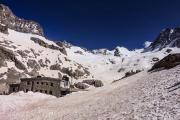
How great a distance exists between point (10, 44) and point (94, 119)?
16203cm

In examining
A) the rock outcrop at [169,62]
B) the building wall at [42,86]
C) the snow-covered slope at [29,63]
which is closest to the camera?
the rock outcrop at [169,62]

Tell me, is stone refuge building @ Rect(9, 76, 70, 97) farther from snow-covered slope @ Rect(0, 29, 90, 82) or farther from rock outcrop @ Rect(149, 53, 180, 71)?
rock outcrop @ Rect(149, 53, 180, 71)

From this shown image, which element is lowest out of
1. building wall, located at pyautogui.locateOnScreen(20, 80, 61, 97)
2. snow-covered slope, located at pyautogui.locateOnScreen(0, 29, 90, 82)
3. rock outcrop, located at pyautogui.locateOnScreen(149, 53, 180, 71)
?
rock outcrop, located at pyautogui.locateOnScreen(149, 53, 180, 71)

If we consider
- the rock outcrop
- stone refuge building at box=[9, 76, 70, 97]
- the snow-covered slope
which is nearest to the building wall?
stone refuge building at box=[9, 76, 70, 97]

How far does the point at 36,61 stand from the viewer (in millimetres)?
173125

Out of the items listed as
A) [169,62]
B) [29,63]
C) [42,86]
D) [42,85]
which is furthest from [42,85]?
[169,62]

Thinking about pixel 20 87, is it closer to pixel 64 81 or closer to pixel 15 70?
pixel 64 81

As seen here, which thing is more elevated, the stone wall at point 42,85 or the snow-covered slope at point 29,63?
the snow-covered slope at point 29,63

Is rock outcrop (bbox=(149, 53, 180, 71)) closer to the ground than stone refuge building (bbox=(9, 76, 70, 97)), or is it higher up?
closer to the ground

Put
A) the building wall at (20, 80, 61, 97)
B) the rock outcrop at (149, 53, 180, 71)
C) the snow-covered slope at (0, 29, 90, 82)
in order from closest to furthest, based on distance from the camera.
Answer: the rock outcrop at (149, 53, 180, 71)
the building wall at (20, 80, 61, 97)
the snow-covered slope at (0, 29, 90, 82)

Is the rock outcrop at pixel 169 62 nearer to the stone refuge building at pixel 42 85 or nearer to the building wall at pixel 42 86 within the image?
the stone refuge building at pixel 42 85

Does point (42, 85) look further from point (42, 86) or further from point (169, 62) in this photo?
point (169, 62)

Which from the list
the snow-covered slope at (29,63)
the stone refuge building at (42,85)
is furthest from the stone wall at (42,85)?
the snow-covered slope at (29,63)

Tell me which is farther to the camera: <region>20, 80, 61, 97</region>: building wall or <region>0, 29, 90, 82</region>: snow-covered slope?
<region>0, 29, 90, 82</region>: snow-covered slope
